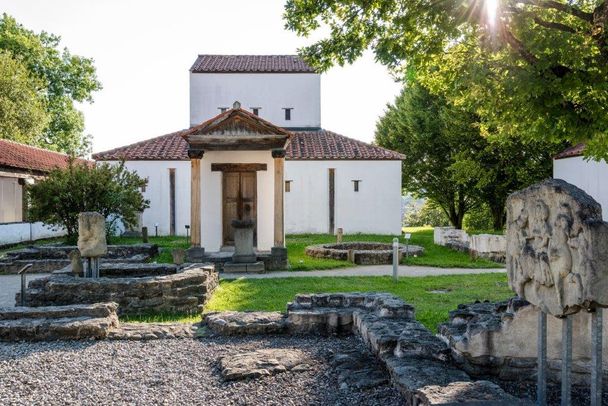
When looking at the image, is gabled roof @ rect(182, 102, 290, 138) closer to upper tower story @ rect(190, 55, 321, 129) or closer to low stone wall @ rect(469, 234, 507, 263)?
low stone wall @ rect(469, 234, 507, 263)

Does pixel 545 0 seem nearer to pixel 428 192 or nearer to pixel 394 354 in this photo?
pixel 394 354

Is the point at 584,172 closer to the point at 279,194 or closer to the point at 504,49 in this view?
the point at 279,194

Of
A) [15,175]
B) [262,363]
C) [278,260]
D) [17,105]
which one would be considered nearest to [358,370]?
[262,363]

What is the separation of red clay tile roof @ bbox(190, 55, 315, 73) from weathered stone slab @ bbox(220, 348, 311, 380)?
22182mm

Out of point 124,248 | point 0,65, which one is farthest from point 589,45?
point 0,65

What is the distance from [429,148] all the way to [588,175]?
33.1 ft

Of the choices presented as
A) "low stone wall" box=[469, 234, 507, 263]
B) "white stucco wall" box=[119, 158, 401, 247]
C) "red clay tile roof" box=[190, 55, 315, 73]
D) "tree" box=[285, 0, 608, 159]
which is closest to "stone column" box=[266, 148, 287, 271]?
"tree" box=[285, 0, 608, 159]

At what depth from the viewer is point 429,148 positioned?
30109mm

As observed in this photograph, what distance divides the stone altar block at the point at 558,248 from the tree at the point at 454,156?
21.4 metres

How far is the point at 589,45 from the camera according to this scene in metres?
8.84

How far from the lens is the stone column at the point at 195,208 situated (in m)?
15.7

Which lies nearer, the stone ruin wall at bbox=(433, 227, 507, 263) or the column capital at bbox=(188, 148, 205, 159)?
the column capital at bbox=(188, 148, 205, 159)

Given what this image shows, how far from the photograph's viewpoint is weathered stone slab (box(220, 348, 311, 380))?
551 centimetres

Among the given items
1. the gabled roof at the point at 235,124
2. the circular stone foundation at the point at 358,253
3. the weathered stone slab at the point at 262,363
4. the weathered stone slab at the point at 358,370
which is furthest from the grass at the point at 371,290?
the gabled roof at the point at 235,124
